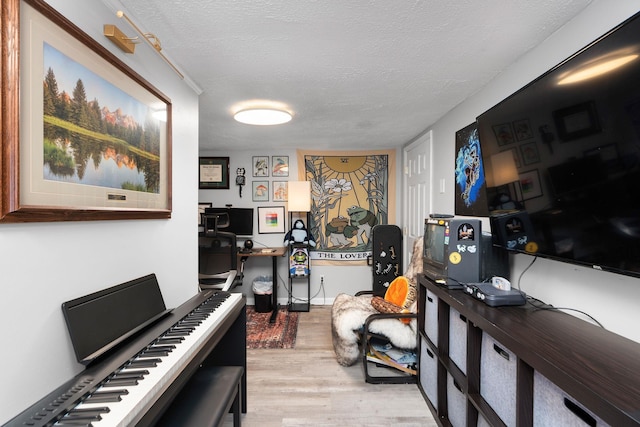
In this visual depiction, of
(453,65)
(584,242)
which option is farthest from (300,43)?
(584,242)

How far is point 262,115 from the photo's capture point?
8.47 ft

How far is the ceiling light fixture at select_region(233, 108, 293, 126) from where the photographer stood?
255cm

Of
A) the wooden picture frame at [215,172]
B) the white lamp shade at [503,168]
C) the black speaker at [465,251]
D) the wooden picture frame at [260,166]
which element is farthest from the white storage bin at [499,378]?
the wooden picture frame at [215,172]

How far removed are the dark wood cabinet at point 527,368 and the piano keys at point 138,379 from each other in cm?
123

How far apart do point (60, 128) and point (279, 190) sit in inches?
132

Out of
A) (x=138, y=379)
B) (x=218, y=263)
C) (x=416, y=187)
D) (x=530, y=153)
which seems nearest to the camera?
(x=138, y=379)

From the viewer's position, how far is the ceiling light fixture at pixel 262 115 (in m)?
2.55

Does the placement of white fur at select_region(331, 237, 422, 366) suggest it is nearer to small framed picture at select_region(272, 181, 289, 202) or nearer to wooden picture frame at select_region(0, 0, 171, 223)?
wooden picture frame at select_region(0, 0, 171, 223)

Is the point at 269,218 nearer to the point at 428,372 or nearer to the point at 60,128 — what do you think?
the point at 428,372

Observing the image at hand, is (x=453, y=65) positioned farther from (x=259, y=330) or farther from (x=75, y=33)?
(x=259, y=330)

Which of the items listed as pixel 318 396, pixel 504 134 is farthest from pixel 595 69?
pixel 318 396

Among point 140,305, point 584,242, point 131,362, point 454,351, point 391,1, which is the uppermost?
point 391,1

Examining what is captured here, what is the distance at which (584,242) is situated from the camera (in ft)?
3.72

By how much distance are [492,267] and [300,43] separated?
1.74 metres
